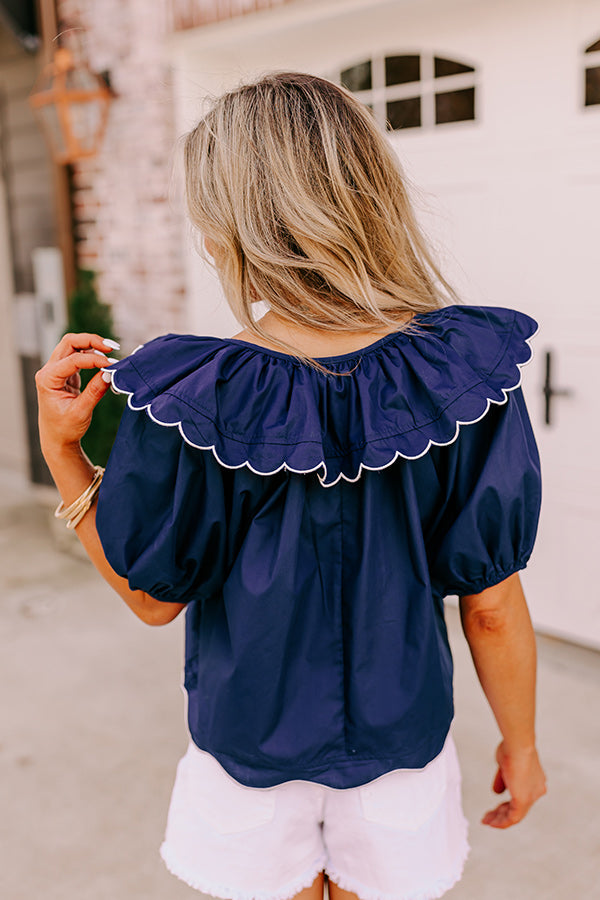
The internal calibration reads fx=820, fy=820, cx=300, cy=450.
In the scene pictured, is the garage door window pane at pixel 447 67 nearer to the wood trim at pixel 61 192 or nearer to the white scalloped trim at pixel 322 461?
the wood trim at pixel 61 192

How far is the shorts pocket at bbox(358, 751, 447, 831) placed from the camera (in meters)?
1.20

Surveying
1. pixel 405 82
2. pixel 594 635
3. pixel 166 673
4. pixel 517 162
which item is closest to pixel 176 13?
pixel 405 82

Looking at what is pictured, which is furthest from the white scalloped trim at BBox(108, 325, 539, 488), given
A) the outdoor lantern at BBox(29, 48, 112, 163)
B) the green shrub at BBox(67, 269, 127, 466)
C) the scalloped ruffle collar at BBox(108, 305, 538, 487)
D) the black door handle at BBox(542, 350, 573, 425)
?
the outdoor lantern at BBox(29, 48, 112, 163)

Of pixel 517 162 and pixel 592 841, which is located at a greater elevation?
pixel 517 162

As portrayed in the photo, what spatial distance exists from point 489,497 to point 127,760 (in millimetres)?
2116

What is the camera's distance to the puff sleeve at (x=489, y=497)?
1113mm

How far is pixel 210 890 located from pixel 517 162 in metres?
2.81

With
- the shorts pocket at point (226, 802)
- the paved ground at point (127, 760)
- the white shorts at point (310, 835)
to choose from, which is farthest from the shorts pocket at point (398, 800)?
the paved ground at point (127, 760)

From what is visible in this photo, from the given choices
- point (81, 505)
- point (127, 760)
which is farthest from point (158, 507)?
point (127, 760)

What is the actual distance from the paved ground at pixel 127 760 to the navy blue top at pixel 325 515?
1.28 metres

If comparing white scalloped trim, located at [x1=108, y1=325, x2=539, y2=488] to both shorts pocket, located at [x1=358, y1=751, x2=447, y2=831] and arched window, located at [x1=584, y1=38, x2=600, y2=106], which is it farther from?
arched window, located at [x1=584, y1=38, x2=600, y2=106]

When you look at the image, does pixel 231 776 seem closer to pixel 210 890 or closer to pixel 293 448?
pixel 210 890

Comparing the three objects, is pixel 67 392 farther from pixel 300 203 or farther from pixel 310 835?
pixel 310 835

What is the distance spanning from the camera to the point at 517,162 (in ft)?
10.4
